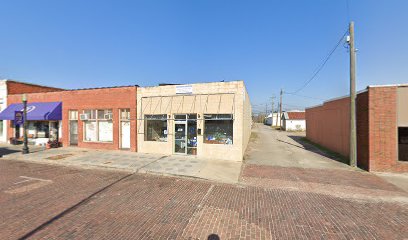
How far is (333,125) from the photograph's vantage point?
14.5 meters

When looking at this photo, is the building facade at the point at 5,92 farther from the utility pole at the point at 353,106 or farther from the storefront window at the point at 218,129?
the utility pole at the point at 353,106

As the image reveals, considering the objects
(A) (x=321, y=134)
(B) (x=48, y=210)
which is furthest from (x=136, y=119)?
(A) (x=321, y=134)

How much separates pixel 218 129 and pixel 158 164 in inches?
159

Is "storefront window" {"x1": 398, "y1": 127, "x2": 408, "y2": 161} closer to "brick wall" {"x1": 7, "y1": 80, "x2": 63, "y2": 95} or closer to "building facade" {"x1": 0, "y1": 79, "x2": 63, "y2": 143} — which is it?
"building facade" {"x1": 0, "y1": 79, "x2": 63, "y2": 143}

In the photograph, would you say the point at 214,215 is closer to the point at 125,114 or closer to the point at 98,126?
the point at 125,114

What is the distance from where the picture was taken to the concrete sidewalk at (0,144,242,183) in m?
8.45

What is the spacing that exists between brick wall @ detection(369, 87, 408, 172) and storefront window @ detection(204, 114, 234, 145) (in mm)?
6888

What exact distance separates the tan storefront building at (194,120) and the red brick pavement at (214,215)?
4.58 meters

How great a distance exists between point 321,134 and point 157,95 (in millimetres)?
15014

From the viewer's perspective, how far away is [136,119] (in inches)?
516

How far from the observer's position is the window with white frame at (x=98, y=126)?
14.1 meters

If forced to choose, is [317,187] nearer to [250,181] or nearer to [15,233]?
[250,181]

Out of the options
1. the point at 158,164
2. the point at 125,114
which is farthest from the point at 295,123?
the point at 158,164

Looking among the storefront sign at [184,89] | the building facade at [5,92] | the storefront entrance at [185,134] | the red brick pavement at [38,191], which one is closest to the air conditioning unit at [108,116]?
the red brick pavement at [38,191]
